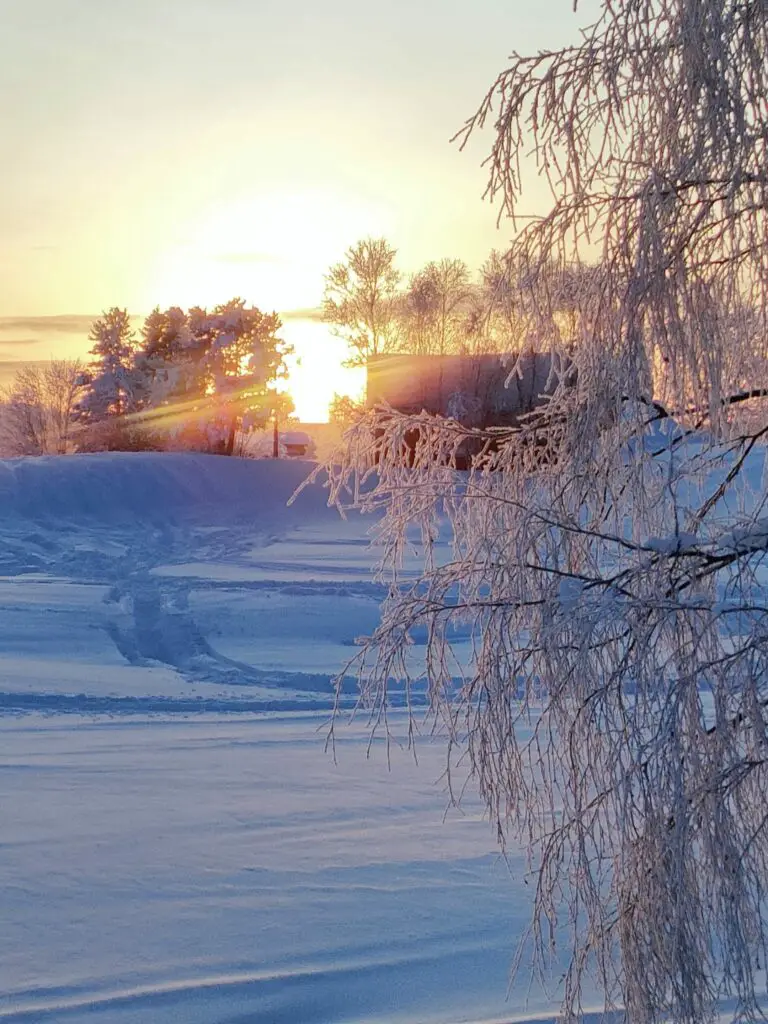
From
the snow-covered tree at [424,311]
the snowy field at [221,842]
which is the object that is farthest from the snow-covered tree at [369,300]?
the snowy field at [221,842]

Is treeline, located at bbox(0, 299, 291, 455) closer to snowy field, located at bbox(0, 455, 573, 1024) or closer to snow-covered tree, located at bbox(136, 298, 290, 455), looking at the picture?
snow-covered tree, located at bbox(136, 298, 290, 455)

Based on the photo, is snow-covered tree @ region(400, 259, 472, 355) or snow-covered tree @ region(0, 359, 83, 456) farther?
snow-covered tree @ region(0, 359, 83, 456)

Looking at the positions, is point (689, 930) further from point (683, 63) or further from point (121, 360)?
point (121, 360)

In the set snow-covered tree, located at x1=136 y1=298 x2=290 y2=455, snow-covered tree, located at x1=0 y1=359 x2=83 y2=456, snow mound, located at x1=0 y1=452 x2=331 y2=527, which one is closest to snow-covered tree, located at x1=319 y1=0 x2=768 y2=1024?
Result: snow mound, located at x1=0 y1=452 x2=331 y2=527

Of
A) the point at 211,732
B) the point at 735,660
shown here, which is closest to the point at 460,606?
the point at 735,660

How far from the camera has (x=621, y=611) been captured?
10.9 feet

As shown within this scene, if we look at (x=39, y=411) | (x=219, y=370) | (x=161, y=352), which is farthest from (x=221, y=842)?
(x=39, y=411)

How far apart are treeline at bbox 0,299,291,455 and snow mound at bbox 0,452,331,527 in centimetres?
557

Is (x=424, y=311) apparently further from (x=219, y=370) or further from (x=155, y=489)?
(x=155, y=489)

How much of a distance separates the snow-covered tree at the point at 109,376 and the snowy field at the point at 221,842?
25357mm

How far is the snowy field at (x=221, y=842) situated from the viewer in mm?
5266

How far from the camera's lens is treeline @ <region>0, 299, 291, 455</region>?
36781mm

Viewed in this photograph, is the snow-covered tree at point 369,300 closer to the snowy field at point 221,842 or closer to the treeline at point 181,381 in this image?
the treeline at point 181,381

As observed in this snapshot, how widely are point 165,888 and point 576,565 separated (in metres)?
3.64
